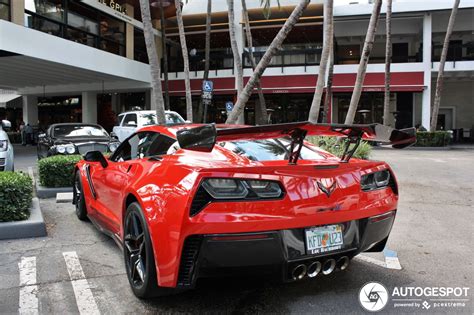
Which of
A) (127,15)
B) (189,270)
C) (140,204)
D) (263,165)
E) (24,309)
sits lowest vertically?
(24,309)

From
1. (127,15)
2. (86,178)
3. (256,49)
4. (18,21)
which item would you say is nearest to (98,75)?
(127,15)

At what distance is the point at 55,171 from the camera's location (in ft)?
25.8

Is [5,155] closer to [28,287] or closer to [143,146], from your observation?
[143,146]

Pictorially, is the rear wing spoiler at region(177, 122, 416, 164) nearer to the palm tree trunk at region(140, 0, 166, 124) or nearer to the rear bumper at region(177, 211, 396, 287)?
the rear bumper at region(177, 211, 396, 287)

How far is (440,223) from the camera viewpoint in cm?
616

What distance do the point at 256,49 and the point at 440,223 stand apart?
21509mm

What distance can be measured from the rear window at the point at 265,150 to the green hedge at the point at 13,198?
312cm

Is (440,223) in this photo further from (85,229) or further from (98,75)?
(98,75)

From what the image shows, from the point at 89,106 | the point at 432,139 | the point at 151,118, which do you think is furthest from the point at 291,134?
the point at 89,106

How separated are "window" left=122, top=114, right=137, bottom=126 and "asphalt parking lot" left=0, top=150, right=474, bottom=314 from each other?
995 centimetres

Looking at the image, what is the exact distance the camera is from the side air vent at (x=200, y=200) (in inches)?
113

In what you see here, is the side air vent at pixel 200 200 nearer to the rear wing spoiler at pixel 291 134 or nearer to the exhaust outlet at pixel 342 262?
the rear wing spoiler at pixel 291 134

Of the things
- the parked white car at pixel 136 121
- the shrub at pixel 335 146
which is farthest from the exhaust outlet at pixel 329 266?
the parked white car at pixel 136 121

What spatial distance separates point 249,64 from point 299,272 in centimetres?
2394
